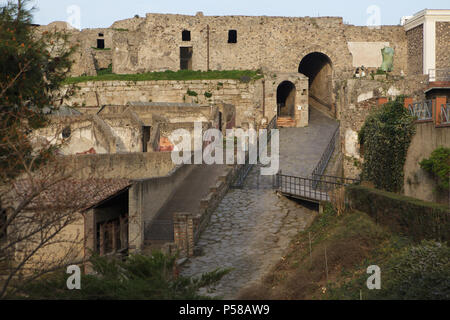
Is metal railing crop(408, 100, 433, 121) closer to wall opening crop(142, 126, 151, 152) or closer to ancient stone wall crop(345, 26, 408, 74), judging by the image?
wall opening crop(142, 126, 151, 152)

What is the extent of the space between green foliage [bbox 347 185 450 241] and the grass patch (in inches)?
803

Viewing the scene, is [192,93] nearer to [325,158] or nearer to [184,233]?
[325,158]

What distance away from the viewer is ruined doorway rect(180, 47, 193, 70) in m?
38.7

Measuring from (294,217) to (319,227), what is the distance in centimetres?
177

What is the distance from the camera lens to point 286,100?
34.3 metres

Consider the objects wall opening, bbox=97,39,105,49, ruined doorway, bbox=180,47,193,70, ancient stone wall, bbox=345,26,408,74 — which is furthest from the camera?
wall opening, bbox=97,39,105,49

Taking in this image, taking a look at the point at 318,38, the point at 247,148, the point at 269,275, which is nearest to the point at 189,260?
the point at 269,275

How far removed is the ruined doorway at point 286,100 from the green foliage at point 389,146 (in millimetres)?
15663

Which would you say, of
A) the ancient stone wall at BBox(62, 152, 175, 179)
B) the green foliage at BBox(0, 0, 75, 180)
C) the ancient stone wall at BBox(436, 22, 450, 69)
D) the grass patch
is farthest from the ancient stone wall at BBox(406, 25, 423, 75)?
the green foliage at BBox(0, 0, 75, 180)

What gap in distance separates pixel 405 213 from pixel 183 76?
24.4 meters

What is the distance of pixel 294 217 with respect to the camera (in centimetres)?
1579

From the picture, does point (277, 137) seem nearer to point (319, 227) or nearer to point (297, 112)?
point (297, 112)

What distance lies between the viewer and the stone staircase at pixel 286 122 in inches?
1203

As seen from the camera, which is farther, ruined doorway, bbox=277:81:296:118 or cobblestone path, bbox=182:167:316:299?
ruined doorway, bbox=277:81:296:118
